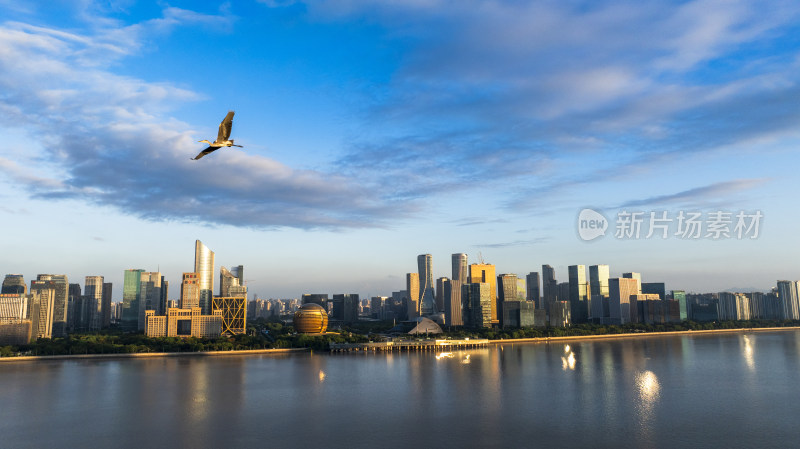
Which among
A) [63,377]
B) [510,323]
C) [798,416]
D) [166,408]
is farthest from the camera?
[510,323]

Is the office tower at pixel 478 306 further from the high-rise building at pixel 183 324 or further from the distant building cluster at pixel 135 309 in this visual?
the high-rise building at pixel 183 324

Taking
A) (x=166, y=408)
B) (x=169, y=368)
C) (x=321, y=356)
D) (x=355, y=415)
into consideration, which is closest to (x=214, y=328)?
(x=321, y=356)

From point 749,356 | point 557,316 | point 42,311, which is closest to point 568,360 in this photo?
point 749,356

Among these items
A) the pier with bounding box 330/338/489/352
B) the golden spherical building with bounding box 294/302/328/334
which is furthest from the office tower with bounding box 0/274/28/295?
the pier with bounding box 330/338/489/352

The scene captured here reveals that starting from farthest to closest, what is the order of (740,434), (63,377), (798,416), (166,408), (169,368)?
(169,368)
(63,377)
(166,408)
(798,416)
(740,434)

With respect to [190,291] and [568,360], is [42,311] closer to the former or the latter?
[190,291]

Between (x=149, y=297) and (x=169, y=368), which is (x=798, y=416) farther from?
(x=149, y=297)

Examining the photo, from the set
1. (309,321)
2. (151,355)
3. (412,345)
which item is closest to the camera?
(151,355)
